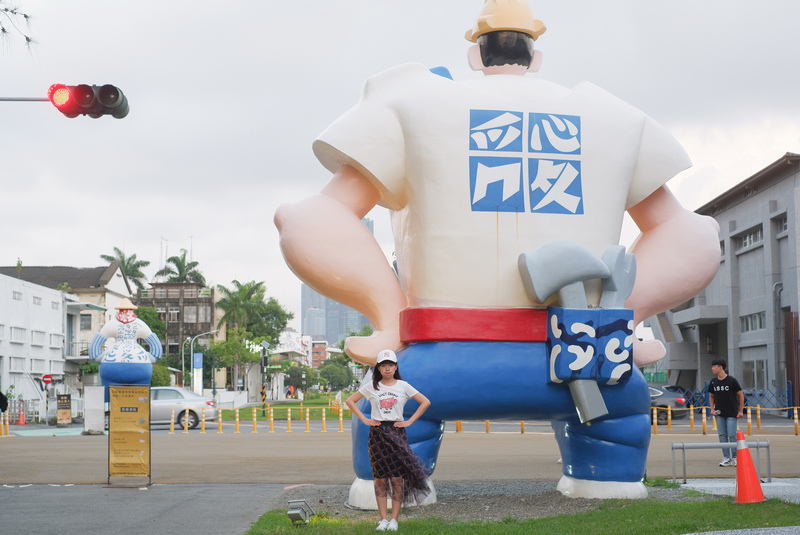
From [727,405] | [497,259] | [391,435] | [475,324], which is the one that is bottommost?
[727,405]

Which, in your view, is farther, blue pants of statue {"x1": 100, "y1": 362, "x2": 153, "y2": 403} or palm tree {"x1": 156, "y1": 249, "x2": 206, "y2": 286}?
palm tree {"x1": 156, "y1": 249, "x2": 206, "y2": 286}

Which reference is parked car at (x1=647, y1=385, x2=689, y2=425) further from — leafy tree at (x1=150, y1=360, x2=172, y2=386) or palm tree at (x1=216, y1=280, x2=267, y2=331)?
palm tree at (x1=216, y1=280, x2=267, y2=331)

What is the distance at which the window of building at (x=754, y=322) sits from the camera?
29875mm

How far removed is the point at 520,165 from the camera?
5.86 meters

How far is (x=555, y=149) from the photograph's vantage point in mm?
5930

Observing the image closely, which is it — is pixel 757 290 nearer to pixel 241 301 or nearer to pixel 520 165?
pixel 520 165

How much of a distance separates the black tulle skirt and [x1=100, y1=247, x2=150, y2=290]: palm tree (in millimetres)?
56094

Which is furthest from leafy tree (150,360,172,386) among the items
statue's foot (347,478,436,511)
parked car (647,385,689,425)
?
statue's foot (347,478,436,511)

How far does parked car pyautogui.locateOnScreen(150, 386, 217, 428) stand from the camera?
2170 cm

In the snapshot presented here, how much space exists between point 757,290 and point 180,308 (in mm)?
43674

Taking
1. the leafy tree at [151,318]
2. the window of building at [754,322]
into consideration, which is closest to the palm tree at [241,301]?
the leafy tree at [151,318]

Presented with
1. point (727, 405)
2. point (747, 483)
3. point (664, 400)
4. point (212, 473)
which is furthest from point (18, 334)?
point (747, 483)

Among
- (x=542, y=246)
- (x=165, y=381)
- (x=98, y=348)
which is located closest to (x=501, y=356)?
(x=542, y=246)

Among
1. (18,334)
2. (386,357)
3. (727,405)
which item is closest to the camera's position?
(386,357)
